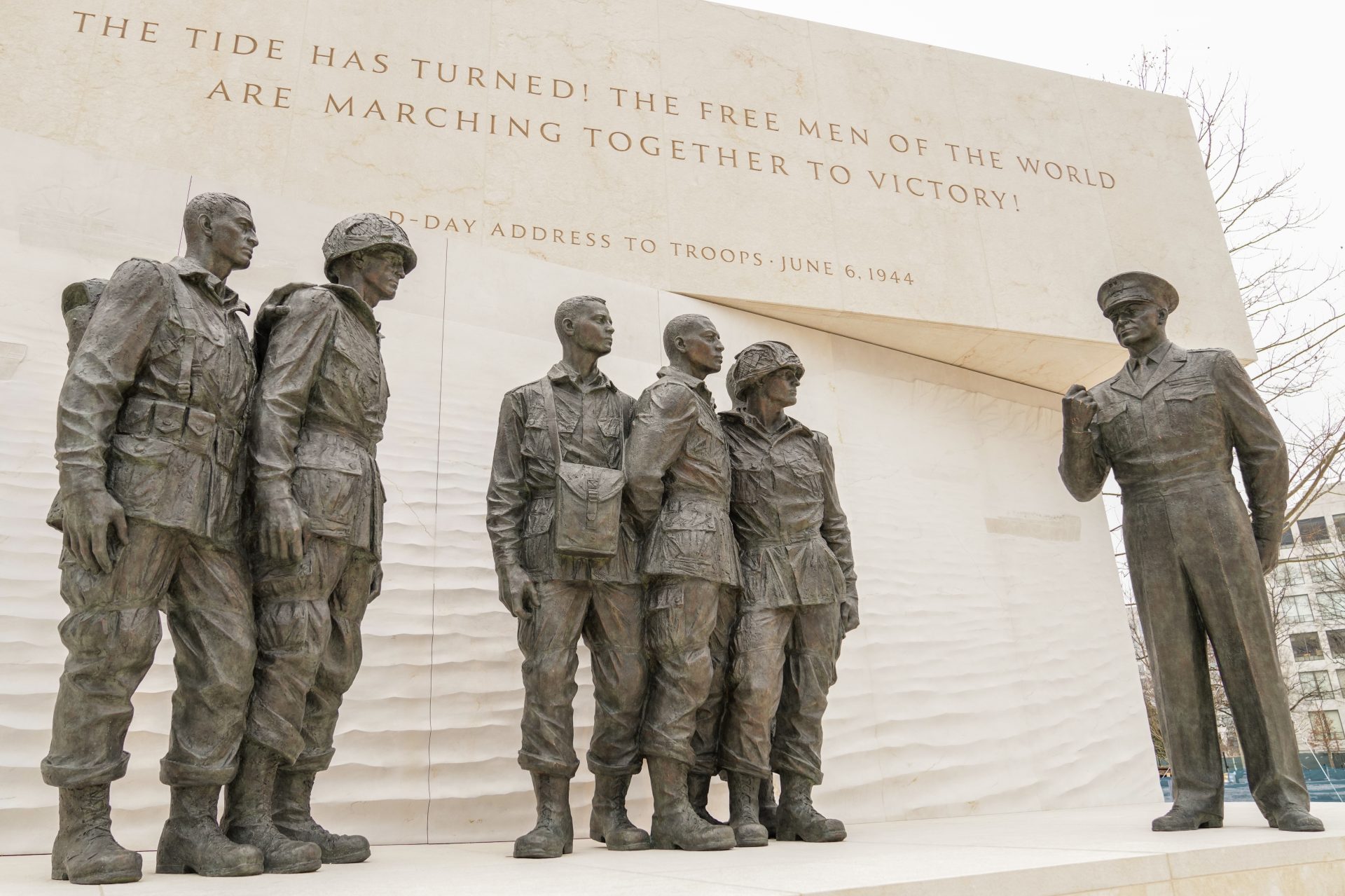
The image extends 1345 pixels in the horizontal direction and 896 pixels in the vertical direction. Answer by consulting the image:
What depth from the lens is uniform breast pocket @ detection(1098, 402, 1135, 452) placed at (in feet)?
14.7

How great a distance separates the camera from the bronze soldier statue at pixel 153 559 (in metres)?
2.98

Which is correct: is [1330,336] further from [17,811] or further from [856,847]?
[17,811]

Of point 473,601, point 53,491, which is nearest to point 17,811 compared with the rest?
point 53,491

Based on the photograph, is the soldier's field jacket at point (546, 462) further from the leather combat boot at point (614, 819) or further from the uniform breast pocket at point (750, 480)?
the leather combat boot at point (614, 819)

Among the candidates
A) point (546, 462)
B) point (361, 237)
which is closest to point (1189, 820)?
point (546, 462)

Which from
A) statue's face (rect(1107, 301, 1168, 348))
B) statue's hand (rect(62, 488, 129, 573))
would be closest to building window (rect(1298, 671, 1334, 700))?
statue's face (rect(1107, 301, 1168, 348))

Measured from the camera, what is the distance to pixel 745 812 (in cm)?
427

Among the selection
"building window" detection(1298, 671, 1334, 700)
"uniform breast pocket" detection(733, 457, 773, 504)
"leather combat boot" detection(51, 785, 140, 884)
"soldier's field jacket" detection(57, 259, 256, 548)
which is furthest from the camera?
"building window" detection(1298, 671, 1334, 700)

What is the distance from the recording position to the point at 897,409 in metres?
7.70

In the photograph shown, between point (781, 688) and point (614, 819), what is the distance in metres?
0.98

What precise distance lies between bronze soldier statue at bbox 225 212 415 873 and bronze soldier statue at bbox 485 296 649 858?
2.17ft

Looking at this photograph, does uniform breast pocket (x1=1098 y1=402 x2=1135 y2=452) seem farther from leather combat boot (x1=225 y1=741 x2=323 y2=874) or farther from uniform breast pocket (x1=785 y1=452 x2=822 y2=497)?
leather combat boot (x1=225 y1=741 x2=323 y2=874)

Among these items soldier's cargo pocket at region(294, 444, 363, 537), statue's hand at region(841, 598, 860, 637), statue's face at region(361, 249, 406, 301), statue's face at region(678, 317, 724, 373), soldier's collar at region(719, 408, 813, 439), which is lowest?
statue's hand at region(841, 598, 860, 637)

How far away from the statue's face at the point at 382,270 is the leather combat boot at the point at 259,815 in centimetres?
182
